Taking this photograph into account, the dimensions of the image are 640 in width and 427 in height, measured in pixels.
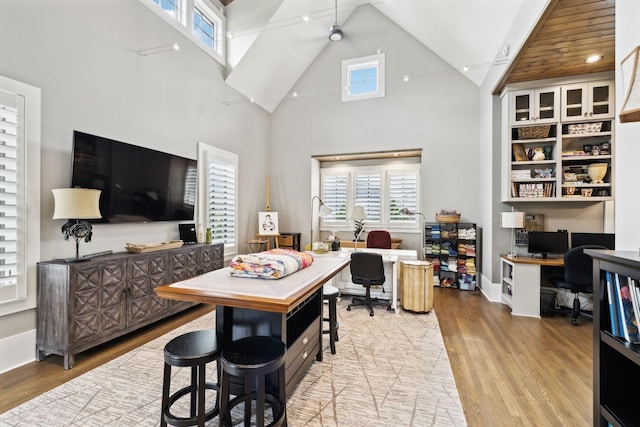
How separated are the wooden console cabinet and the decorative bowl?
18.6ft

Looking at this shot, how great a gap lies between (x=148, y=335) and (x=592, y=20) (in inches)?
220

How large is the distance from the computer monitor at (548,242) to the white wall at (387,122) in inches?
52.8

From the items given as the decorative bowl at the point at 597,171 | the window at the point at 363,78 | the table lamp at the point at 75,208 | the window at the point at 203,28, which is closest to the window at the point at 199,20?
the window at the point at 203,28

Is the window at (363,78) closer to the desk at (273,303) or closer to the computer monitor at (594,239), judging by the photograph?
the computer monitor at (594,239)

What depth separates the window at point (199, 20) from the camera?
13.1ft

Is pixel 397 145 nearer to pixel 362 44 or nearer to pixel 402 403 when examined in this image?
pixel 362 44

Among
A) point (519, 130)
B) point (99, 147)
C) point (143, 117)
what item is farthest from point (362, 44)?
point (99, 147)

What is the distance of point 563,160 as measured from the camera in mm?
4109

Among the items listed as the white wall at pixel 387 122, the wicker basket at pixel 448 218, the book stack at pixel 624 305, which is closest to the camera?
the book stack at pixel 624 305

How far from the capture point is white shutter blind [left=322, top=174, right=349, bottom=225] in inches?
265

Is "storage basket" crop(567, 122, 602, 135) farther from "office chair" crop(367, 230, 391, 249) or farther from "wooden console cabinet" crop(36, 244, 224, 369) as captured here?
"wooden console cabinet" crop(36, 244, 224, 369)

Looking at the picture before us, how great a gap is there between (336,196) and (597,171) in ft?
14.5

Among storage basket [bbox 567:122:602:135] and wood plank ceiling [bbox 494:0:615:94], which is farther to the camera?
storage basket [bbox 567:122:602:135]

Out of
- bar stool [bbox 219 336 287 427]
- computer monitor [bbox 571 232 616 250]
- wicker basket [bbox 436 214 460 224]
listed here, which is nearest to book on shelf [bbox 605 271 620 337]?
bar stool [bbox 219 336 287 427]
